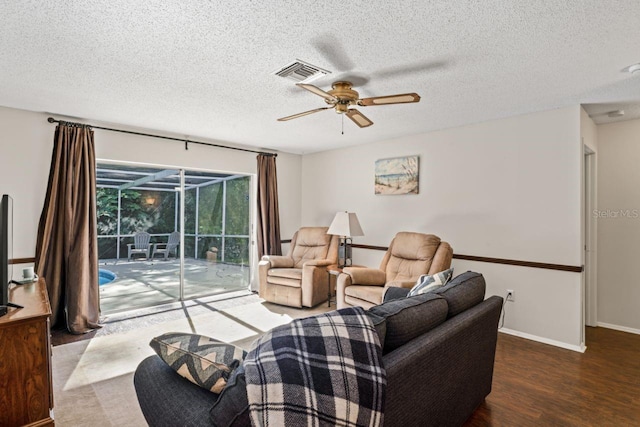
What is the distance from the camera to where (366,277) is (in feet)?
12.6

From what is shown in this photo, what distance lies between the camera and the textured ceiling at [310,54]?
71.4 inches

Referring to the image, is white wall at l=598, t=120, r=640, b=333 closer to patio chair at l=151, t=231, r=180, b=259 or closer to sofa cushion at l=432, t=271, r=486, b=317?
sofa cushion at l=432, t=271, r=486, b=317

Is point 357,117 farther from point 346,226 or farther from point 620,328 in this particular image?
point 620,328

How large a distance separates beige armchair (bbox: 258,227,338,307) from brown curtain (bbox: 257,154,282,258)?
437 mm

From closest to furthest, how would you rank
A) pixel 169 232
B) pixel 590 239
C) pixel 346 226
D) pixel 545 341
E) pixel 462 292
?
pixel 462 292
pixel 545 341
pixel 590 239
pixel 346 226
pixel 169 232

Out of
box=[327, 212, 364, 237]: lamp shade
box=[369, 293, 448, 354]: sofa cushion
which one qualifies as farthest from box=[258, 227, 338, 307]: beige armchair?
box=[369, 293, 448, 354]: sofa cushion

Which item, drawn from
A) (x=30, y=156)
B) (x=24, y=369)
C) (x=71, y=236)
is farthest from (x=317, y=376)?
(x=30, y=156)

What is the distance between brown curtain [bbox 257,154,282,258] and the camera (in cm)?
544

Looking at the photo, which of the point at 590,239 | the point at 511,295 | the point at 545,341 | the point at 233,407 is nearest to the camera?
the point at 233,407

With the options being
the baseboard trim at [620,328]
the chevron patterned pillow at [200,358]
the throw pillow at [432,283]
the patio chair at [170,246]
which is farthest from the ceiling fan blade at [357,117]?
the baseboard trim at [620,328]

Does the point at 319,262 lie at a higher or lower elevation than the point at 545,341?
higher

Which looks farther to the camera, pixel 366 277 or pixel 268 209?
pixel 268 209

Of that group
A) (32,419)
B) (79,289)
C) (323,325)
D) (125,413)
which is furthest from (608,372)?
(79,289)

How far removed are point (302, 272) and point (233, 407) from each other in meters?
3.53
